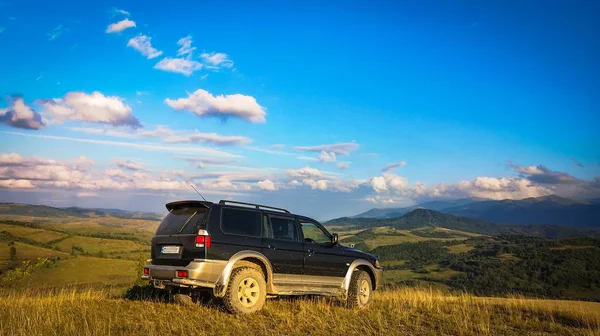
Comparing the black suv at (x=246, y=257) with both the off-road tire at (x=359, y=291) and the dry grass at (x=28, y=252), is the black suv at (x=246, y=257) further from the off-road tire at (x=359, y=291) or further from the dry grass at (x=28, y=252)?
the dry grass at (x=28, y=252)

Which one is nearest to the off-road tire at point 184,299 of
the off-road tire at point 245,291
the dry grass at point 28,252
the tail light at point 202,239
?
the off-road tire at point 245,291

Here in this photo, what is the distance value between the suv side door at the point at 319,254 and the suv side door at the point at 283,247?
21cm

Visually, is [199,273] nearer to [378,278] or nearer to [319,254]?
[319,254]

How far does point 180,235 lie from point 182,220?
42 centimetres

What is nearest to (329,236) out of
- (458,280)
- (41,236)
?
(458,280)

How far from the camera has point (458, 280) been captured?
13400 centimetres

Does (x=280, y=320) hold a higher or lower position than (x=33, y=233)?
higher

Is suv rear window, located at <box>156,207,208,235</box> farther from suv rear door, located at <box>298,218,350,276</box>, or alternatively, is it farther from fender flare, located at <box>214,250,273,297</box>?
Result: suv rear door, located at <box>298,218,350,276</box>

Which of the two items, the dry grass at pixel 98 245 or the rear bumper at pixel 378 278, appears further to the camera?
the dry grass at pixel 98 245

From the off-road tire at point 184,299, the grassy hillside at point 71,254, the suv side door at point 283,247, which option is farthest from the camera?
Answer: the grassy hillside at point 71,254

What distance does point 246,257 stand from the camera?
882 cm

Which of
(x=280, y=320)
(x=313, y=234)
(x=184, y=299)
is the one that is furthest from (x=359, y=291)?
(x=184, y=299)

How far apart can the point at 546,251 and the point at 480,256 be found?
23162 mm

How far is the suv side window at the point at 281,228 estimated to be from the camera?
9.58 metres
